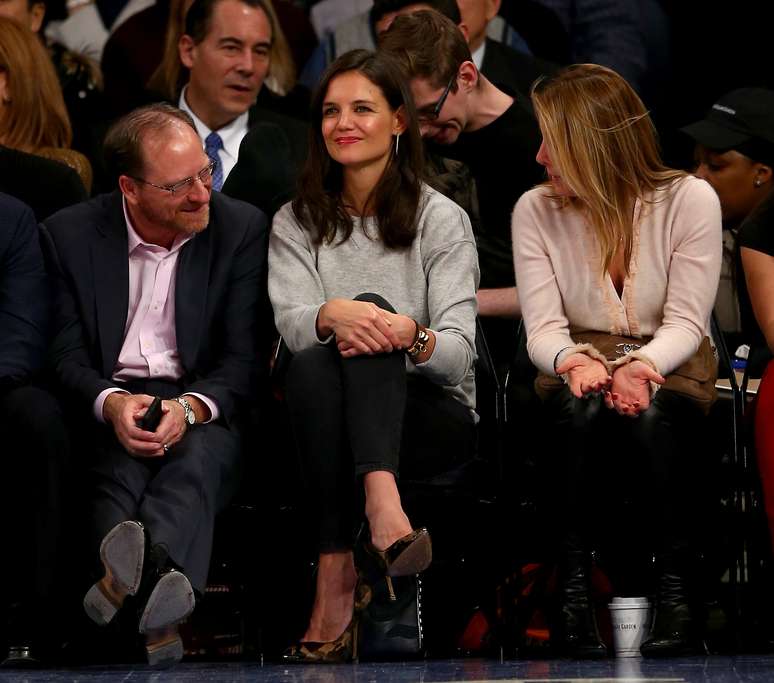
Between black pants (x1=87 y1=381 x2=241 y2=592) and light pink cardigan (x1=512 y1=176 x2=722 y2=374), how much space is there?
77 centimetres

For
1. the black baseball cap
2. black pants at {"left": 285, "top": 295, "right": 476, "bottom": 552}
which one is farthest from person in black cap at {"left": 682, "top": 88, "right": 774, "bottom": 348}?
black pants at {"left": 285, "top": 295, "right": 476, "bottom": 552}

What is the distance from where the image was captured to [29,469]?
329cm

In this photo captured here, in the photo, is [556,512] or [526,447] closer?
[556,512]

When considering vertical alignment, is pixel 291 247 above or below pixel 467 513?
above

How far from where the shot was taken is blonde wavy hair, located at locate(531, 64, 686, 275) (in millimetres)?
3529

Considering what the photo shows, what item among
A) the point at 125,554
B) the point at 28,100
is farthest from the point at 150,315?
the point at 28,100

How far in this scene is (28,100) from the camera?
420 cm

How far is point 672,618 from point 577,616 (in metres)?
0.20

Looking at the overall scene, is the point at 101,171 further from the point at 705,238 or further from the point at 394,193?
the point at 705,238

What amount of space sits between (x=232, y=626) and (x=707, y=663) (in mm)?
1141

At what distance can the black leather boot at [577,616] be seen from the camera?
3.25 meters

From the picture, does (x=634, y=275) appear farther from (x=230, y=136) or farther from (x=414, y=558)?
(x=230, y=136)

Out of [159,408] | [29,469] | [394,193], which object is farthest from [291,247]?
[29,469]

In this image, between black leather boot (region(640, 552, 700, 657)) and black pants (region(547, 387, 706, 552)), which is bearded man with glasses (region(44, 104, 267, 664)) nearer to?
black pants (region(547, 387, 706, 552))
